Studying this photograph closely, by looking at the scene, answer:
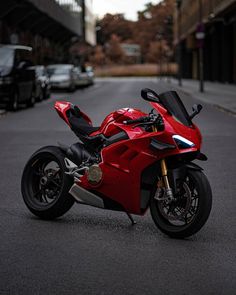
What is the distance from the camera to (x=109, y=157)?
6.47 meters

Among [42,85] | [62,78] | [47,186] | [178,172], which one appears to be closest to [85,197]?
[47,186]

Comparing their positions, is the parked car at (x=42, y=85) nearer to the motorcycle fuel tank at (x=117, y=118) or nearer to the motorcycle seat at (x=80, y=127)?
the motorcycle seat at (x=80, y=127)

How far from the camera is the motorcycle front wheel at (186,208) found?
6090mm

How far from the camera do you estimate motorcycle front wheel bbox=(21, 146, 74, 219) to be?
6871 mm

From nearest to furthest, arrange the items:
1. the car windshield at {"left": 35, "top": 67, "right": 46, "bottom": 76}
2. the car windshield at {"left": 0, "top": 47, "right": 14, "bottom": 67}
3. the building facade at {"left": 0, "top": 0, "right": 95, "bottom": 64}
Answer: the car windshield at {"left": 0, "top": 47, "right": 14, "bottom": 67}, the car windshield at {"left": 35, "top": 67, "right": 46, "bottom": 76}, the building facade at {"left": 0, "top": 0, "right": 95, "bottom": 64}

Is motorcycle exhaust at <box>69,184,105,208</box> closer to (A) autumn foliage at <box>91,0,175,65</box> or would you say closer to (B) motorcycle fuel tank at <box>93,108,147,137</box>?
(B) motorcycle fuel tank at <box>93,108,147,137</box>

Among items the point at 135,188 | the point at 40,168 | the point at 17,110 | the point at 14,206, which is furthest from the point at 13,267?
the point at 17,110

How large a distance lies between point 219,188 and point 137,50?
180814 millimetres

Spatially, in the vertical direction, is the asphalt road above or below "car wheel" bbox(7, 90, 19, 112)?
above

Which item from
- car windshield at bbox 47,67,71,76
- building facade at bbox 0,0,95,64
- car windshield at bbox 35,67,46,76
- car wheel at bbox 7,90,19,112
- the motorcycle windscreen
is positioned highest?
building facade at bbox 0,0,95,64

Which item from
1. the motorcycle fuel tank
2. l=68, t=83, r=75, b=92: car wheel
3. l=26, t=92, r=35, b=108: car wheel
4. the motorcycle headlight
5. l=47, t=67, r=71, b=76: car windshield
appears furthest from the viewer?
l=68, t=83, r=75, b=92: car wheel

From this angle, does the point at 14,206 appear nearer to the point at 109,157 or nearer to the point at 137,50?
the point at 109,157

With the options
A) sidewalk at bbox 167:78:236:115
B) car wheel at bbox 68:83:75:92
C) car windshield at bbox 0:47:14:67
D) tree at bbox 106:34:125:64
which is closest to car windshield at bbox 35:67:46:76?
sidewalk at bbox 167:78:236:115

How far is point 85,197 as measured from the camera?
6.70m
